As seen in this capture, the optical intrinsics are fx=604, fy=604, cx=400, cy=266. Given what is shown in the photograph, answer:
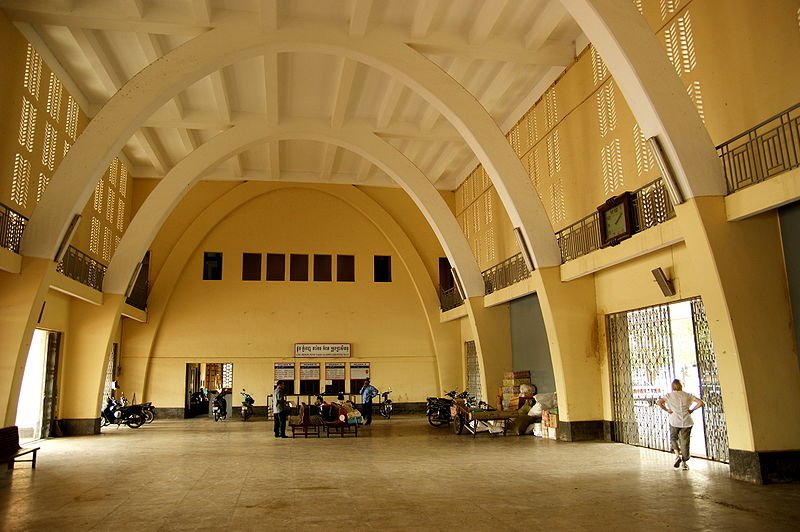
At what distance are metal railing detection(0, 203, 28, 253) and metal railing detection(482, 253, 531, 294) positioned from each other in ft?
40.1

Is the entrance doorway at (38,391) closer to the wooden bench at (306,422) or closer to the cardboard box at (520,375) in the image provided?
the wooden bench at (306,422)

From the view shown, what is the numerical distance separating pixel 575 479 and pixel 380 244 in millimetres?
18202

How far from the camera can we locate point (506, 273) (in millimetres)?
19000

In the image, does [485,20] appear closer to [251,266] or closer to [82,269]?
[82,269]

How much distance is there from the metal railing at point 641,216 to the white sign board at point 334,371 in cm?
1334

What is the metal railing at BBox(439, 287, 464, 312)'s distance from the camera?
23.8 m

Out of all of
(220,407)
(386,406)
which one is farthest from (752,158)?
(220,407)

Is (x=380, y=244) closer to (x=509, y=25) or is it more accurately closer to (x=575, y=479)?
(x=509, y=25)

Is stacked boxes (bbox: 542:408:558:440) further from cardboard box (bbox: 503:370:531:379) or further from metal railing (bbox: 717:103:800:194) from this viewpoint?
metal railing (bbox: 717:103:800:194)

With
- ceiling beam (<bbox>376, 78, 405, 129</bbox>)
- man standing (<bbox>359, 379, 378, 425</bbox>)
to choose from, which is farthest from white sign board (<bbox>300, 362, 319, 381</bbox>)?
ceiling beam (<bbox>376, 78, 405, 129</bbox>)

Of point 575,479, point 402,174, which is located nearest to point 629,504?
point 575,479

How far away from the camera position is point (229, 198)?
25156 millimetres

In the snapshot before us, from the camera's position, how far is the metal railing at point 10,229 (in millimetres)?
12177

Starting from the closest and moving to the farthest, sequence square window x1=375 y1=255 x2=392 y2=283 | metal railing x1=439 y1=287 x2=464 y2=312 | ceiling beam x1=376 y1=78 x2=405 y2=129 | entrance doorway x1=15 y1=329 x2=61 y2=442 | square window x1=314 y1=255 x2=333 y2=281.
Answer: entrance doorway x1=15 y1=329 x2=61 y2=442 → ceiling beam x1=376 y1=78 x2=405 y2=129 → metal railing x1=439 y1=287 x2=464 y2=312 → square window x1=314 y1=255 x2=333 y2=281 → square window x1=375 y1=255 x2=392 y2=283
